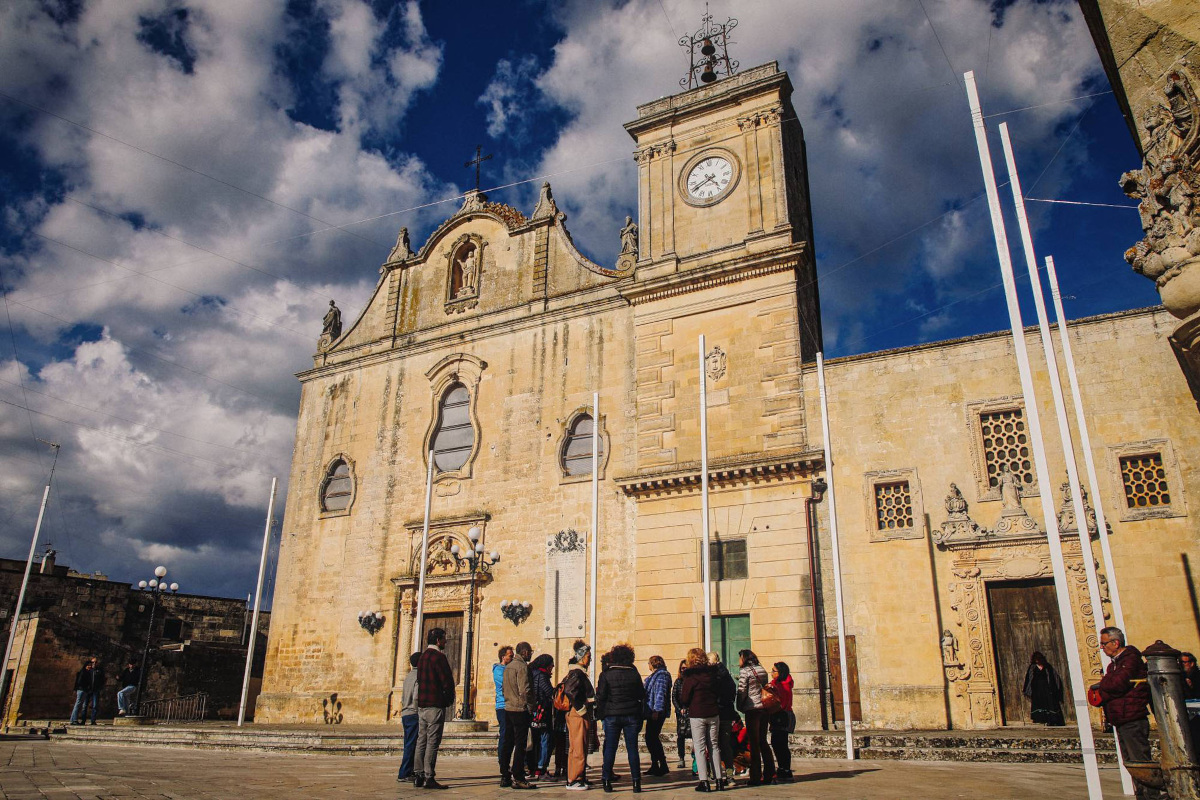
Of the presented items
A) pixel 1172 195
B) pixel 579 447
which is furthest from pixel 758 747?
pixel 579 447

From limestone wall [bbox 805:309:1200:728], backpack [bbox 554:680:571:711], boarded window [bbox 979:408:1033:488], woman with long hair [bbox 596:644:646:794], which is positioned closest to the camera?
woman with long hair [bbox 596:644:646:794]

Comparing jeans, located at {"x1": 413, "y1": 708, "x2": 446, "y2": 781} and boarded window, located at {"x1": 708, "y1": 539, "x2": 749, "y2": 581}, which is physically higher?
boarded window, located at {"x1": 708, "y1": 539, "x2": 749, "y2": 581}

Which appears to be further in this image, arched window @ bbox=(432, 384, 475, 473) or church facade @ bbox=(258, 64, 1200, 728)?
arched window @ bbox=(432, 384, 475, 473)

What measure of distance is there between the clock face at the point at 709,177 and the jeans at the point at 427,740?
15677 millimetres

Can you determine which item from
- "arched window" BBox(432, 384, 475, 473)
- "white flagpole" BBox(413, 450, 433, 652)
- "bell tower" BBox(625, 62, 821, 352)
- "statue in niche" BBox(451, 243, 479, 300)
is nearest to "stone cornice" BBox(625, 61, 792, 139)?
"bell tower" BBox(625, 62, 821, 352)

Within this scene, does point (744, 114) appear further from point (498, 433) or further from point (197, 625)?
point (197, 625)

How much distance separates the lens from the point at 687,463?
18906 mm

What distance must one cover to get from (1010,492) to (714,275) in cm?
827

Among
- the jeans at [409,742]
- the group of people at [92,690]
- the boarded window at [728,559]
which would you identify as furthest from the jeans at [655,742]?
the group of people at [92,690]

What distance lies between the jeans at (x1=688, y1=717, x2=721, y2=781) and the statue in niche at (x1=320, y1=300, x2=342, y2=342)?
21785mm

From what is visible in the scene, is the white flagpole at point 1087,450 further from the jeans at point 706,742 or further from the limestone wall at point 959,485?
the jeans at point 706,742

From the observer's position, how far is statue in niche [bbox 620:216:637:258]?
22.8 m

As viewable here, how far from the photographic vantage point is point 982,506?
15875 millimetres

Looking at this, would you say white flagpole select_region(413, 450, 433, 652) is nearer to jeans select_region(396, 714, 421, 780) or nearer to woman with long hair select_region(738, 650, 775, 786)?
jeans select_region(396, 714, 421, 780)
